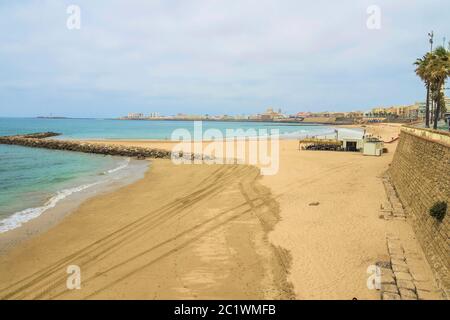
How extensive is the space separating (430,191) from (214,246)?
26.1 feet

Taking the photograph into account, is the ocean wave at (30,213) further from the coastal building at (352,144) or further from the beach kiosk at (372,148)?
the coastal building at (352,144)

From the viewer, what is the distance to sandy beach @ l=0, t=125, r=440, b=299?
936cm

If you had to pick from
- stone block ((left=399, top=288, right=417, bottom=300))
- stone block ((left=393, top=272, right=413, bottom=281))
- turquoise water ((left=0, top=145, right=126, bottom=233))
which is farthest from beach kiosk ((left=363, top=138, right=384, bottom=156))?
stone block ((left=399, top=288, right=417, bottom=300))

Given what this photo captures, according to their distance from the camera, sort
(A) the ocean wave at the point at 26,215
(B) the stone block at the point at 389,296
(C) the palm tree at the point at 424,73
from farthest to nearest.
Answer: (C) the palm tree at the point at 424,73, (A) the ocean wave at the point at 26,215, (B) the stone block at the point at 389,296

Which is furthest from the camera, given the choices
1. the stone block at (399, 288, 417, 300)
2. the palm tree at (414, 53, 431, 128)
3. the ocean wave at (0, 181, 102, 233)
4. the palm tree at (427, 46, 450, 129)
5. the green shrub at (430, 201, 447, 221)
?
the palm tree at (414, 53, 431, 128)

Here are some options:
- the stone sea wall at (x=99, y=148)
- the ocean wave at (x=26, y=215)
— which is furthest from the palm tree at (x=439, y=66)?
the ocean wave at (x=26, y=215)

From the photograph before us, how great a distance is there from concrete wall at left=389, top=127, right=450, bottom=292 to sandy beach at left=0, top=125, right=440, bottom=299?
3.60ft

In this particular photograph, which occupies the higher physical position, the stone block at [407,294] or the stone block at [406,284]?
the stone block at [406,284]

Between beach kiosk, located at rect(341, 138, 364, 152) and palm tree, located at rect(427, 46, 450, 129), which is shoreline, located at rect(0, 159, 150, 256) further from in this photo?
palm tree, located at rect(427, 46, 450, 129)

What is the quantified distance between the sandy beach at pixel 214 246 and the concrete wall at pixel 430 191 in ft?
3.60

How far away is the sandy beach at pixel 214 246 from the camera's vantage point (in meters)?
9.36

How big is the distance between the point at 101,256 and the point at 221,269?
4257 millimetres

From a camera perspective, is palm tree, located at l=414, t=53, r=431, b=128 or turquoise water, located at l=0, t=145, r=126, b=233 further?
palm tree, located at l=414, t=53, r=431, b=128
